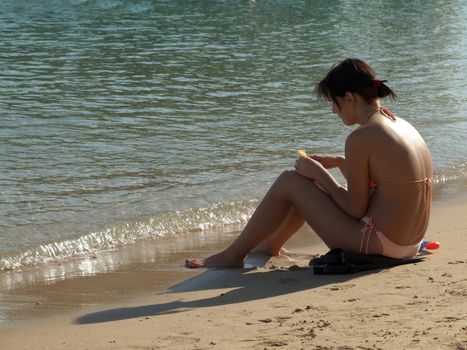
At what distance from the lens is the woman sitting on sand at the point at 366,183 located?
5.30 meters

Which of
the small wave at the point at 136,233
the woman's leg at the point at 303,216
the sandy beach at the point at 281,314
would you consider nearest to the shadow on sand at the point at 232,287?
the sandy beach at the point at 281,314

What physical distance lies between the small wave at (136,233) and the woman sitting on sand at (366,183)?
1474mm

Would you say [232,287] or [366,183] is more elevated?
[366,183]

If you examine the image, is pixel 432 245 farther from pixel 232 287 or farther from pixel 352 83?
pixel 232 287

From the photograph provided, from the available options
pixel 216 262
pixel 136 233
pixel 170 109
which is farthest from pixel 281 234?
pixel 170 109

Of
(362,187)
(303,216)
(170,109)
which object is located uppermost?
(170,109)

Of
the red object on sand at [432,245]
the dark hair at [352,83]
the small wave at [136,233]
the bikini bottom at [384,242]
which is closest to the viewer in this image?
the dark hair at [352,83]

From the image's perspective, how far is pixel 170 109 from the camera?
38.5ft

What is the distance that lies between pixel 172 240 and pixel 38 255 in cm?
98

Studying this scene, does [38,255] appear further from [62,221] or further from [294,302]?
[294,302]

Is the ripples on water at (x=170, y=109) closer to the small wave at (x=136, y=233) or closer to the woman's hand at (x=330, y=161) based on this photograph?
the small wave at (x=136, y=233)

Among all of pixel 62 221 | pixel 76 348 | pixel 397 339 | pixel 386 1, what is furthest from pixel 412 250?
pixel 386 1

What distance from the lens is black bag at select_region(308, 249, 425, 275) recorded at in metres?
5.35

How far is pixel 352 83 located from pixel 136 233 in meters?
2.22
